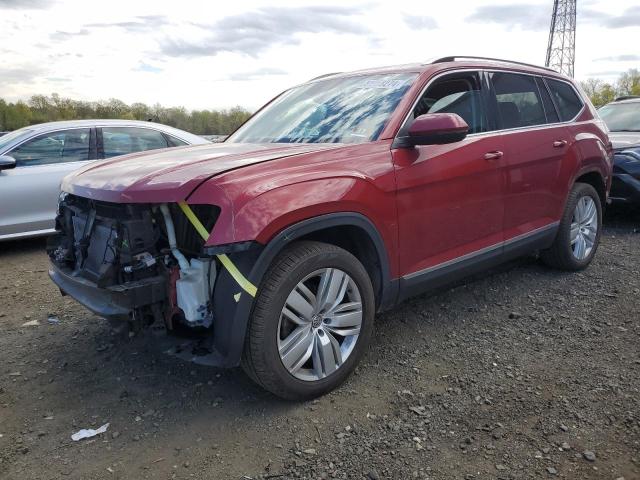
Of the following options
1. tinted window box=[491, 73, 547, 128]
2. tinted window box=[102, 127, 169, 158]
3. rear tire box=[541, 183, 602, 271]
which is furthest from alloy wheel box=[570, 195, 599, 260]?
tinted window box=[102, 127, 169, 158]

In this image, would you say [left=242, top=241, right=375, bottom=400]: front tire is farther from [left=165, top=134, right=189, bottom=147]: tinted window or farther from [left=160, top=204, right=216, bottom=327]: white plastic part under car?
[left=165, top=134, right=189, bottom=147]: tinted window

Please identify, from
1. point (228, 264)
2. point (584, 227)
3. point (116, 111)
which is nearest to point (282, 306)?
point (228, 264)

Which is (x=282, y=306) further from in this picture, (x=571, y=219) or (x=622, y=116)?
(x=622, y=116)

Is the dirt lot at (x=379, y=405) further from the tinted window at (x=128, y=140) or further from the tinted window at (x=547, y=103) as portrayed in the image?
the tinted window at (x=128, y=140)

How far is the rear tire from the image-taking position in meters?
4.61

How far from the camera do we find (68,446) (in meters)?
2.54

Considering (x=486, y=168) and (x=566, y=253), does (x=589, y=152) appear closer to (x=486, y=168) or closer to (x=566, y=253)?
(x=566, y=253)

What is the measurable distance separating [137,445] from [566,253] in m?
3.86

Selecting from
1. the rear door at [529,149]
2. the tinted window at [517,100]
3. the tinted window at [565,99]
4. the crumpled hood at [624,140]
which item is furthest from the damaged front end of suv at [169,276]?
the crumpled hood at [624,140]

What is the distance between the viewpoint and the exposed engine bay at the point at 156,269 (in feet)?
8.31

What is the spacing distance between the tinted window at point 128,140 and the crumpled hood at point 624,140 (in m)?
5.85

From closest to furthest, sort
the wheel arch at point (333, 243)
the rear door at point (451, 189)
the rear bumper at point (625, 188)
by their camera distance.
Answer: the wheel arch at point (333, 243) < the rear door at point (451, 189) < the rear bumper at point (625, 188)

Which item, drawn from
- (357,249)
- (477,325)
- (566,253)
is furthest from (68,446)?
(566,253)

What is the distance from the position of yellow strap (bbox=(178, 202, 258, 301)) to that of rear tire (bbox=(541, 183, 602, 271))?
3.21m
